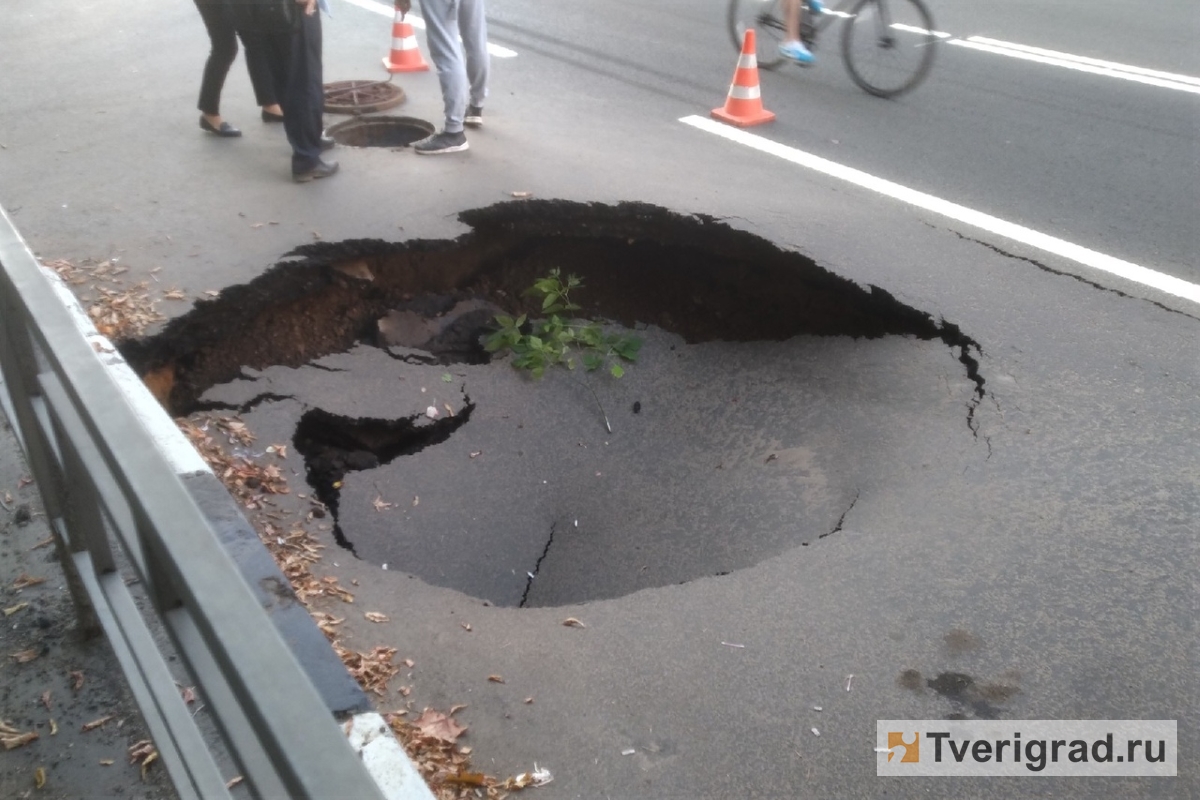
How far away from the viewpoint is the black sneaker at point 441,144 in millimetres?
6160

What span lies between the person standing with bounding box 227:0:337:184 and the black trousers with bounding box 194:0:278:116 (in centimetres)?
34

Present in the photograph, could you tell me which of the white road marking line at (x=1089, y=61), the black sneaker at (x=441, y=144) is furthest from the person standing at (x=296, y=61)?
the white road marking line at (x=1089, y=61)

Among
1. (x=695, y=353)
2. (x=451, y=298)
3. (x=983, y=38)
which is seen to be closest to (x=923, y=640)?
(x=695, y=353)

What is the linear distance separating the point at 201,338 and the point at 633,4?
25.7 ft

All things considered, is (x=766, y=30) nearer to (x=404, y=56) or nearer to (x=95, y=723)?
(x=404, y=56)

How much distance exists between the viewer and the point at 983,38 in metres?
9.20

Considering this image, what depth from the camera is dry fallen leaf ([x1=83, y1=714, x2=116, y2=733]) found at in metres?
2.34

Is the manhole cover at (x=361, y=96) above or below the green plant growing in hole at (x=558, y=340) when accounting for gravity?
above

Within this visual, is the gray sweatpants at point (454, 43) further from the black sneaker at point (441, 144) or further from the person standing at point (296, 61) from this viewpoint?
the person standing at point (296, 61)

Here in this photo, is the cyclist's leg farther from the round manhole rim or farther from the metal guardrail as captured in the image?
the metal guardrail

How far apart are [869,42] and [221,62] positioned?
5.67m

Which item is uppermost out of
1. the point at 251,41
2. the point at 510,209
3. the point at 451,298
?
the point at 251,41

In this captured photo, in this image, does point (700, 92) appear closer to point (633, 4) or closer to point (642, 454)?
point (633, 4)

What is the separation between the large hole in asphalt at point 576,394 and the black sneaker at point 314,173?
1005 mm
